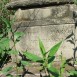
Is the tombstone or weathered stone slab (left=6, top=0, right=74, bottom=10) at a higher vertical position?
weathered stone slab (left=6, top=0, right=74, bottom=10)

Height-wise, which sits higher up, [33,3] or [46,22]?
[33,3]

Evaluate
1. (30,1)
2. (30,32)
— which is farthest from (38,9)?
(30,32)

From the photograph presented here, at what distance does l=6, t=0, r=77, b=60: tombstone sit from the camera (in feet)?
11.3

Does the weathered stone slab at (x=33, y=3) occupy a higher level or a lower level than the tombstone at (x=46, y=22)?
higher

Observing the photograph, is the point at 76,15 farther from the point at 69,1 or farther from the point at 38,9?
the point at 38,9

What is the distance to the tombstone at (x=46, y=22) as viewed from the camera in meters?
3.43

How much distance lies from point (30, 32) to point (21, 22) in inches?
9.0

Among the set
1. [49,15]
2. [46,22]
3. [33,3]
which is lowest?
[46,22]

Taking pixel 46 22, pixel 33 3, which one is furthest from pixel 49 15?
pixel 33 3

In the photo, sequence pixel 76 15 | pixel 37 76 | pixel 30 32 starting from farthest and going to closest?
pixel 30 32 → pixel 76 15 → pixel 37 76

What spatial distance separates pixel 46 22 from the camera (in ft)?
11.4

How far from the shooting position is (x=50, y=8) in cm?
351

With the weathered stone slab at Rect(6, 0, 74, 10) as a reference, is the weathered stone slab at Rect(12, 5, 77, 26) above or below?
below

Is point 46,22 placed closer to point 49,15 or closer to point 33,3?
point 49,15
